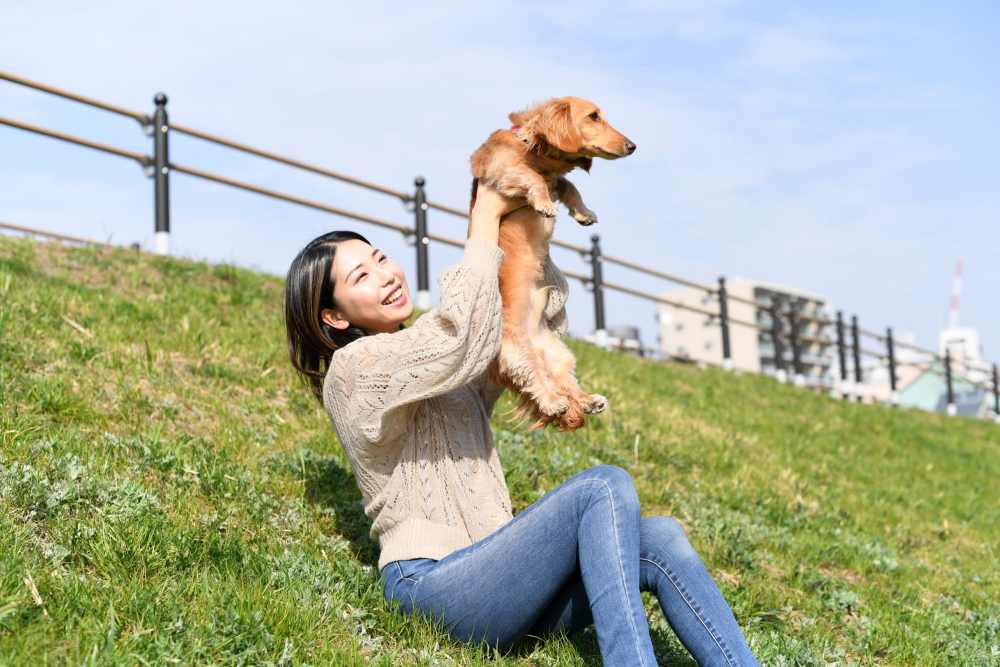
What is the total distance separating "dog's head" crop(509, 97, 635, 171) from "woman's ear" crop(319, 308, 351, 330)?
0.86m

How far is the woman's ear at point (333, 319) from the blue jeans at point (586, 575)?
79 cm

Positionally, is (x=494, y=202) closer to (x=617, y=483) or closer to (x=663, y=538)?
(x=617, y=483)

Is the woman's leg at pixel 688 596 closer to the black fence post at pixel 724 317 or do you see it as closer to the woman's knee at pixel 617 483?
the woman's knee at pixel 617 483

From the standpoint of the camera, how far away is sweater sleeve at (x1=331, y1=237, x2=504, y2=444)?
2.54 m

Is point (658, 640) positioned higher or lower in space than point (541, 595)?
lower

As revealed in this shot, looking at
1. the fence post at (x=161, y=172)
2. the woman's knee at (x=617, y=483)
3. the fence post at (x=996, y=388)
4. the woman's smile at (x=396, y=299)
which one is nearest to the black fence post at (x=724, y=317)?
the fence post at (x=161, y=172)

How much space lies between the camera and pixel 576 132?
102 inches

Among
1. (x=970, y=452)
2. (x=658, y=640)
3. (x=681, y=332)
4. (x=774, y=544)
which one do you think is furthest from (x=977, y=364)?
(x=681, y=332)

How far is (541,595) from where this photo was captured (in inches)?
106

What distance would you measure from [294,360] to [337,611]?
84 centimetres

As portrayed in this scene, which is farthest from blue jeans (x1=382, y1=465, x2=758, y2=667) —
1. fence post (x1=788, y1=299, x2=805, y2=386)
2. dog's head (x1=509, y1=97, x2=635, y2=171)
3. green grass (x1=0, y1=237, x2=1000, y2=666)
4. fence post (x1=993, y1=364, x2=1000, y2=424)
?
fence post (x1=993, y1=364, x2=1000, y2=424)

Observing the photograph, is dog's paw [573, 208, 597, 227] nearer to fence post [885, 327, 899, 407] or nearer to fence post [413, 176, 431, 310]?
fence post [413, 176, 431, 310]

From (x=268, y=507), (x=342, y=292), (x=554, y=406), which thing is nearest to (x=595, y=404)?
(x=554, y=406)

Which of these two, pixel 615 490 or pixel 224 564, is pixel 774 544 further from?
pixel 224 564
